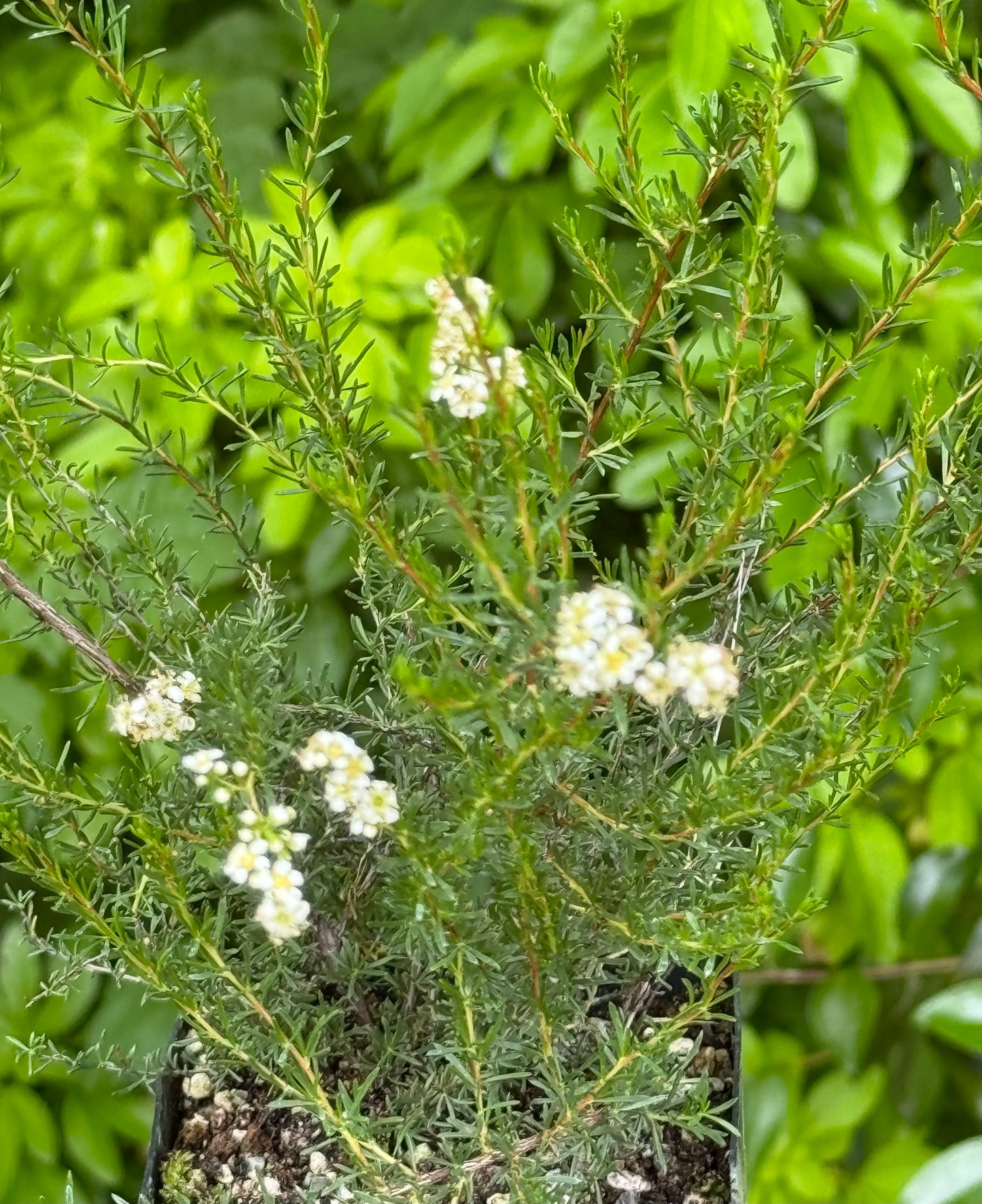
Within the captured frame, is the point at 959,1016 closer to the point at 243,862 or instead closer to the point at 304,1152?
the point at 304,1152

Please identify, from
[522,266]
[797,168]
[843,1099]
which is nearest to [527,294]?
[522,266]

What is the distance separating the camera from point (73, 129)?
0.87 m

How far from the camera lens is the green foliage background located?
27.7 inches

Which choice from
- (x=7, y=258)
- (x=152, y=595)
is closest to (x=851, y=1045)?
(x=152, y=595)

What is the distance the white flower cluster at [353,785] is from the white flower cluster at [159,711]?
0.23 feet

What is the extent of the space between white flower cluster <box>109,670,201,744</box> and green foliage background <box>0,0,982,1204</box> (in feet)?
0.97

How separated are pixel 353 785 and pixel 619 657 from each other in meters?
0.09

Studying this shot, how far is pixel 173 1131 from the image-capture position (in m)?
0.46

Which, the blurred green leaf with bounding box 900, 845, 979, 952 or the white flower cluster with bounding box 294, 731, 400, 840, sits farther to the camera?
the blurred green leaf with bounding box 900, 845, 979, 952

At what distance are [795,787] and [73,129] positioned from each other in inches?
32.1

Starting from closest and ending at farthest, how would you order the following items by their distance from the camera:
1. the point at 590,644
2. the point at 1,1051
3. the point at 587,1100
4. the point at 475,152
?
the point at 590,644 → the point at 587,1100 → the point at 475,152 → the point at 1,1051

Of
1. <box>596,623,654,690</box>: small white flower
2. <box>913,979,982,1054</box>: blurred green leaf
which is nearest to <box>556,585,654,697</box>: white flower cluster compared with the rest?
<box>596,623,654,690</box>: small white flower

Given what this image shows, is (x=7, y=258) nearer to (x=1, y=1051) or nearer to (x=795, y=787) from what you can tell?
(x=1, y=1051)

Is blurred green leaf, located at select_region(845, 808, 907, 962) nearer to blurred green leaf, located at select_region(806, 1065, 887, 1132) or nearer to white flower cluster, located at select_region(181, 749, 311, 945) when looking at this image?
blurred green leaf, located at select_region(806, 1065, 887, 1132)
